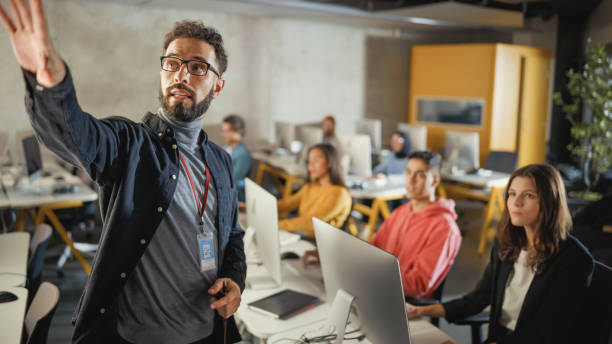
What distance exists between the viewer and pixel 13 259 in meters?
2.61

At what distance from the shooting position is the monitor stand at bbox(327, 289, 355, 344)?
1.66 metres

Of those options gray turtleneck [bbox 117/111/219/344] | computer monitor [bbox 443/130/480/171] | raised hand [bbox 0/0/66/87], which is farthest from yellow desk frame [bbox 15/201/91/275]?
computer monitor [bbox 443/130/480/171]

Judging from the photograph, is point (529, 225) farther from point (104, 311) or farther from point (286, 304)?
point (104, 311)

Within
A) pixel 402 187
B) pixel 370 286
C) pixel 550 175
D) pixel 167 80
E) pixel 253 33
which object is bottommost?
pixel 402 187

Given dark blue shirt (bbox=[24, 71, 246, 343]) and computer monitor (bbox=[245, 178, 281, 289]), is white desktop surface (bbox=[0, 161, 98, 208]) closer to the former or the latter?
computer monitor (bbox=[245, 178, 281, 289])

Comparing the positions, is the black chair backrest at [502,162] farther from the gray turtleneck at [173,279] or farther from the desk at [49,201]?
the gray turtleneck at [173,279]

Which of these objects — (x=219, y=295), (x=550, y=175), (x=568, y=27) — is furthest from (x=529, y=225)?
(x=568, y=27)

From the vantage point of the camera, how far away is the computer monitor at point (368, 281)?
1440mm

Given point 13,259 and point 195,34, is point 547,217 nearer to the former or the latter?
point 195,34

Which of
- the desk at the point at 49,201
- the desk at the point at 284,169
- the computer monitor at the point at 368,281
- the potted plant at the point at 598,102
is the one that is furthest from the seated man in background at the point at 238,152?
the potted plant at the point at 598,102

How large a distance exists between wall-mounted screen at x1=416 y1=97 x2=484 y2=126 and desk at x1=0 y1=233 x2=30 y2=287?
22.8ft

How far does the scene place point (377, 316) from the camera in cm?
157

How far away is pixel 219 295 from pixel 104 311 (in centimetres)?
31

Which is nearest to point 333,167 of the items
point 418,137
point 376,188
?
point 376,188
